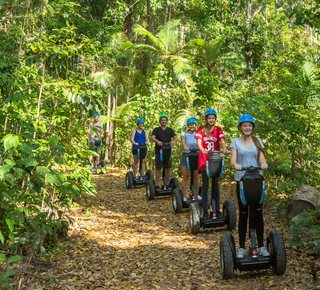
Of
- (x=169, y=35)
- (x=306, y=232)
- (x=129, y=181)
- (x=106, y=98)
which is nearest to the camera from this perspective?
(x=306, y=232)

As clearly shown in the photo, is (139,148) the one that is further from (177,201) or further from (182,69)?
(182,69)

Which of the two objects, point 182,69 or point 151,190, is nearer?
point 151,190

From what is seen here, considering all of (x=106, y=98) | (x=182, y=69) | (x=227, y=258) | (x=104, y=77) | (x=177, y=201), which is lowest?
(x=227, y=258)

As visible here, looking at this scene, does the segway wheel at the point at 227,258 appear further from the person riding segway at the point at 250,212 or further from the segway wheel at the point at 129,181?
the segway wheel at the point at 129,181

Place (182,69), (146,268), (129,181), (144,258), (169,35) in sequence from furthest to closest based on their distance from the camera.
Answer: (169,35) → (182,69) → (129,181) → (144,258) → (146,268)

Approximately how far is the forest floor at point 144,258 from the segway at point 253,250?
184 mm

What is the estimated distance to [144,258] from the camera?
548cm

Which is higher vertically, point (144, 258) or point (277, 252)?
point (277, 252)

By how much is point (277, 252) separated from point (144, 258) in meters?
2.11

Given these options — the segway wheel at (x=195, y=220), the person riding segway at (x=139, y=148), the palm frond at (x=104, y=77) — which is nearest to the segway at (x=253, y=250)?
the segway wheel at (x=195, y=220)

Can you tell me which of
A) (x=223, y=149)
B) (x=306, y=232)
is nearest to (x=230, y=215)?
(x=223, y=149)

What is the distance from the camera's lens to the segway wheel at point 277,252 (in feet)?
13.4

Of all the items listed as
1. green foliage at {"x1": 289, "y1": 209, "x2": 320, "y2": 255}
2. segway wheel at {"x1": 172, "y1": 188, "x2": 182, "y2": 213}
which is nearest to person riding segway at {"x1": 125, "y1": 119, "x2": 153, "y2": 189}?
segway wheel at {"x1": 172, "y1": 188, "x2": 182, "y2": 213}

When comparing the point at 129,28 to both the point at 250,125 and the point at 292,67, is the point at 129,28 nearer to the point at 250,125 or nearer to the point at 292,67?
the point at 292,67
